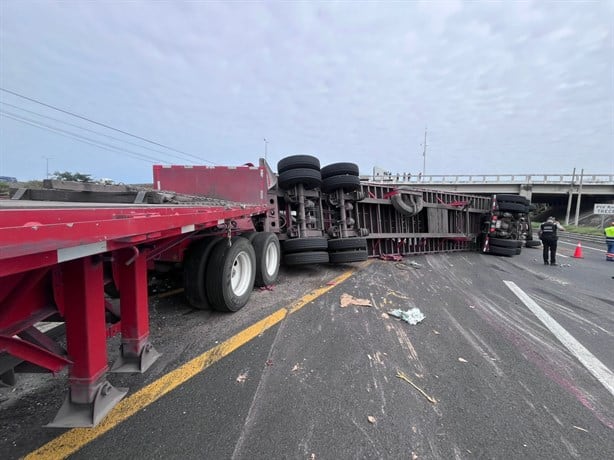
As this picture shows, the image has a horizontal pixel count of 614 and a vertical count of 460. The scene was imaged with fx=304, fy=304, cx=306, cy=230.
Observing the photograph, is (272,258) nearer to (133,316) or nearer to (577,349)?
(133,316)

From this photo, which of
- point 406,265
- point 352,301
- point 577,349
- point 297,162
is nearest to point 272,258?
point 352,301

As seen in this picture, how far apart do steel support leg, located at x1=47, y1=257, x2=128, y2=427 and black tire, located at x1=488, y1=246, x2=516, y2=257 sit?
39.8 feet

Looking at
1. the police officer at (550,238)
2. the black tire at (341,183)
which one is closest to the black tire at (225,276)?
the black tire at (341,183)

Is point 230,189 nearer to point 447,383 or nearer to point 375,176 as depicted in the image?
point 447,383

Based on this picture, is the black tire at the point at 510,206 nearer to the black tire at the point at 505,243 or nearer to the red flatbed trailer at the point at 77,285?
the black tire at the point at 505,243

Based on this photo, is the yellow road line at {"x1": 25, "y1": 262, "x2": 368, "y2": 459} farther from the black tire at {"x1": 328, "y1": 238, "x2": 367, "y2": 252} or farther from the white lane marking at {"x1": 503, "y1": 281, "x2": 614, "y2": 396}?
the white lane marking at {"x1": 503, "y1": 281, "x2": 614, "y2": 396}

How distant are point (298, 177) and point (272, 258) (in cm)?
176

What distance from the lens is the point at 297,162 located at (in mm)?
6238

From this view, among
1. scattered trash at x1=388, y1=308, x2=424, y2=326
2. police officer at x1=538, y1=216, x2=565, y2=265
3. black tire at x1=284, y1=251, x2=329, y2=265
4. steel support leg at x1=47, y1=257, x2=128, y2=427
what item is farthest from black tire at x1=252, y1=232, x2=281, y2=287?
police officer at x1=538, y1=216, x2=565, y2=265

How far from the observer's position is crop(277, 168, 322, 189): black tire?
20.1ft

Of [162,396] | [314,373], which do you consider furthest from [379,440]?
[162,396]

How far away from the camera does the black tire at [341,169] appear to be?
22.6 ft

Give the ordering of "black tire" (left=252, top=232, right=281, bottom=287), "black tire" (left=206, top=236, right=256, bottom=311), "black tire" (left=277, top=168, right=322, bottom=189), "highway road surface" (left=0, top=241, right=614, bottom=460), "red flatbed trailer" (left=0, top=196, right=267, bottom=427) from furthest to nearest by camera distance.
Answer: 1. "black tire" (left=277, top=168, right=322, bottom=189)
2. "black tire" (left=252, top=232, right=281, bottom=287)
3. "black tire" (left=206, top=236, right=256, bottom=311)
4. "highway road surface" (left=0, top=241, right=614, bottom=460)
5. "red flatbed trailer" (left=0, top=196, right=267, bottom=427)

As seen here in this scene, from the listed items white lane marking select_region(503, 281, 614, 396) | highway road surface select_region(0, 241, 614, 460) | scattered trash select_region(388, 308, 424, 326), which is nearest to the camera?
highway road surface select_region(0, 241, 614, 460)
